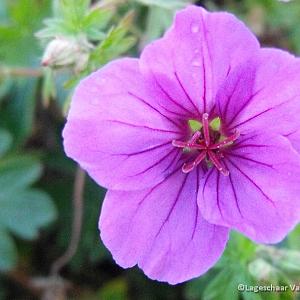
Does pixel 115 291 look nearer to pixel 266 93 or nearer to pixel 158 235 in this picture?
pixel 158 235

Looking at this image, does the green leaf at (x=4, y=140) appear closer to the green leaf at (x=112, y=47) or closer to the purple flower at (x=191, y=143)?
the green leaf at (x=112, y=47)

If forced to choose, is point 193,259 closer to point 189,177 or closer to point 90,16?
point 189,177

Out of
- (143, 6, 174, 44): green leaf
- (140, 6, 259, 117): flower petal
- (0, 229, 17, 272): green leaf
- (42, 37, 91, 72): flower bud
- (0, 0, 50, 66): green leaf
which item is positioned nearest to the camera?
(140, 6, 259, 117): flower petal

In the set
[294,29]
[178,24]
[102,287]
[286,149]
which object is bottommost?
[102,287]

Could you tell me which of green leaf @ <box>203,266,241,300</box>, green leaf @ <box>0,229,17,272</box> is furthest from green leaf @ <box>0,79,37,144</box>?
green leaf @ <box>203,266,241,300</box>

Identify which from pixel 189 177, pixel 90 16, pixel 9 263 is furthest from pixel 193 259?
pixel 9 263

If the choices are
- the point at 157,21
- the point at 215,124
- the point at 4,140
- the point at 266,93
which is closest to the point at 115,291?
the point at 4,140

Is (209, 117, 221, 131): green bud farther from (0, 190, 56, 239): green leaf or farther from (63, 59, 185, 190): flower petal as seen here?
(0, 190, 56, 239): green leaf
